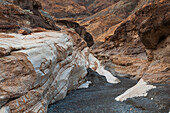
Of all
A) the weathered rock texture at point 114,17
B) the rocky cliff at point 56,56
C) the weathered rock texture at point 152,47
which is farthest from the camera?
Answer: the weathered rock texture at point 114,17

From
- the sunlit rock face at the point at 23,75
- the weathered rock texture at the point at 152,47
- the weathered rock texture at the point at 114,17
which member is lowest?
the weathered rock texture at the point at 152,47

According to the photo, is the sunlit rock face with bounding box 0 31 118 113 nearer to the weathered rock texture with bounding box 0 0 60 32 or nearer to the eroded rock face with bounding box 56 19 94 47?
the weathered rock texture with bounding box 0 0 60 32

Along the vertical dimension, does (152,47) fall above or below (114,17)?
below

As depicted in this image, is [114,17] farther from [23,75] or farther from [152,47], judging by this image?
[23,75]

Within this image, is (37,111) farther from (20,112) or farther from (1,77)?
(1,77)

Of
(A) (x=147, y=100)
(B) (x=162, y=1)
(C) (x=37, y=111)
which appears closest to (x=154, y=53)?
(B) (x=162, y=1)

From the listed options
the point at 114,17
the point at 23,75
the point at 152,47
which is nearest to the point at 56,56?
the point at 23,75

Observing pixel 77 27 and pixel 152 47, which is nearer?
pixel 152 47

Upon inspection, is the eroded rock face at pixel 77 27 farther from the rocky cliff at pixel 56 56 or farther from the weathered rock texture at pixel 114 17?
the weathered rock texture at pixel 114 17

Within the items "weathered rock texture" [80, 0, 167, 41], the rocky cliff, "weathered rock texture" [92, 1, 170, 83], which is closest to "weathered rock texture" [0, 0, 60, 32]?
the rocky cliff

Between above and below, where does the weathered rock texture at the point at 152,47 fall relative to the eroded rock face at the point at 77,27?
below

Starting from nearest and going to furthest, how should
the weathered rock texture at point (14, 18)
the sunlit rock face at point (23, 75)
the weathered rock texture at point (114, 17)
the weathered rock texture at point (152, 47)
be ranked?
the sunlit rock face at point (23, 75) < the weathered rock texture at point (14, 18) < the weathered rock texture at point (152, 47) < the weathered rock texture at point (114, 17)

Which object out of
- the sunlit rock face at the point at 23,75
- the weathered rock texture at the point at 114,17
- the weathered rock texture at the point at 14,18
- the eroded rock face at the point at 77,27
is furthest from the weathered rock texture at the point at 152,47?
the weathered rock texture at the point at 114,17

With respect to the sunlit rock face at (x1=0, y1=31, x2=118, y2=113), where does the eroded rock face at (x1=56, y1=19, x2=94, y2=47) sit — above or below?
above
